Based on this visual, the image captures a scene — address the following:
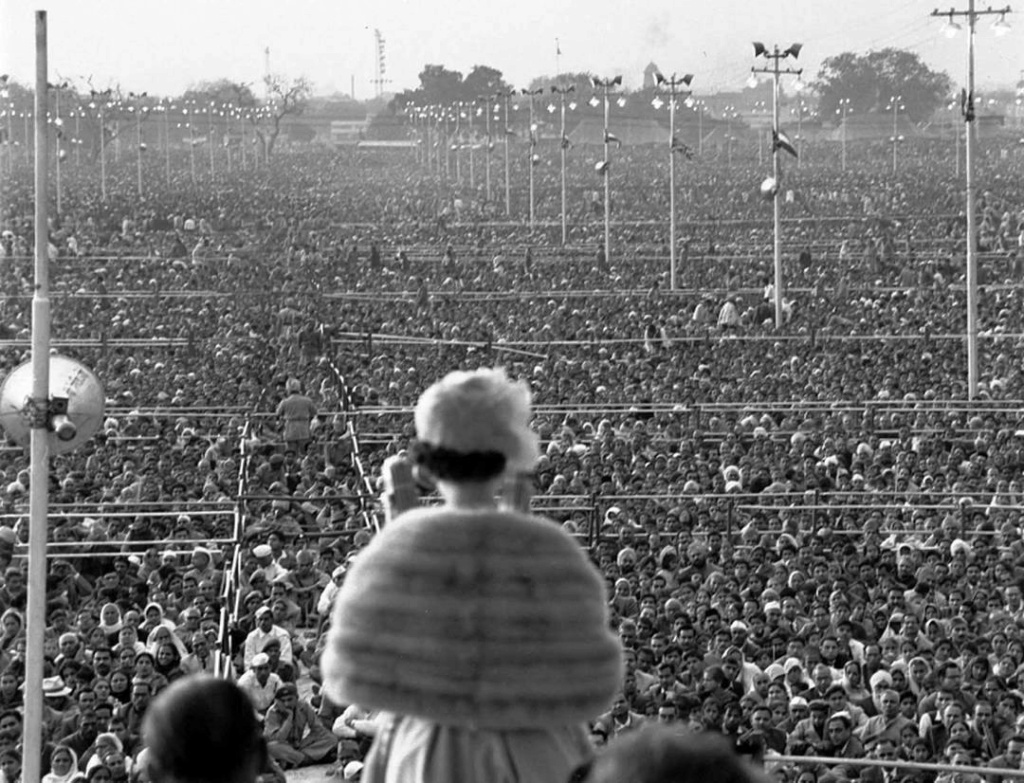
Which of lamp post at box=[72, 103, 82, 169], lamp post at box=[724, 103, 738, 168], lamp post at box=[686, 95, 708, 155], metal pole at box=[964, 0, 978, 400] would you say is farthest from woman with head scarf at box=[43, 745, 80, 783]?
lamp post at box=[686, 95, 708, 155]

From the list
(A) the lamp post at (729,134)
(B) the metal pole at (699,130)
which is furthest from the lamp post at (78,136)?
(B) the metal pole at (699,130)

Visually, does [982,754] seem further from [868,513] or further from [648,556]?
[868,513]

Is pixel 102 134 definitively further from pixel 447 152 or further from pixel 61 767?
pixel 61 767

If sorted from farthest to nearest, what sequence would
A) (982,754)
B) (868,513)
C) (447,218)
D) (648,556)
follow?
(447,218)
(868,513)
(648,556)
(982,754)

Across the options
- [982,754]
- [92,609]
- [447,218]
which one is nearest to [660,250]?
[447,218]

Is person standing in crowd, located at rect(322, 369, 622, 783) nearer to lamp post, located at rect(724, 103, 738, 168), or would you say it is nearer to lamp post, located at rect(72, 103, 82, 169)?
lamp post, located at rect(72, 103, 82, 169)

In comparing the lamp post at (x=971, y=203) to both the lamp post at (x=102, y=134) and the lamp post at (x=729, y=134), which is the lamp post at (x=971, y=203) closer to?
the lamp post at (x=102, y=134)
